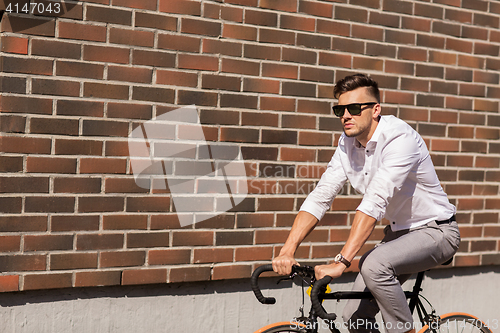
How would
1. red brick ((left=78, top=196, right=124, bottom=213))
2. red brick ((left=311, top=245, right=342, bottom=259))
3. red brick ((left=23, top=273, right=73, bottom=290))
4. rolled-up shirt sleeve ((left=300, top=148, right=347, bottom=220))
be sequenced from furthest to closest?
red brick ((left=311, top=245, right=342, bottom=259))
red brick ((left=78, top=196, right=124, bottom=213))
red brick ((left=23, top=273, right=73, bottom=290))
rolled-up shirt sleeve ((left=300, top=148, right=347, bottom=220))

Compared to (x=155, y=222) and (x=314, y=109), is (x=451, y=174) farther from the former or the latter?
(x=155, y=222)

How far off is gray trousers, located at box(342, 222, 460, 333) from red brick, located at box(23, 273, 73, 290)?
1.95 meters

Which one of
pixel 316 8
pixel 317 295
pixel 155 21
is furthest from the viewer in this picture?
pixel 316 8

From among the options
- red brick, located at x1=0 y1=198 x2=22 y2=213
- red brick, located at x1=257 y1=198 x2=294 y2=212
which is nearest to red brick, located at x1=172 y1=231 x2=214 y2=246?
red brick, located at x1=257 y1=198 x2=294 y2=212

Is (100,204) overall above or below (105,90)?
below

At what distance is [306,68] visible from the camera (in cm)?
396

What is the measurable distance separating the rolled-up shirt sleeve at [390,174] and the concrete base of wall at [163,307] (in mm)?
1592

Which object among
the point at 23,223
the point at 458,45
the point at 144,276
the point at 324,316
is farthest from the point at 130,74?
the point at 458,45

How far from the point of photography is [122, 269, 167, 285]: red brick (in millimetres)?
3525

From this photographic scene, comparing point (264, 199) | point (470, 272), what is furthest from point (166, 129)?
point (470, 272)

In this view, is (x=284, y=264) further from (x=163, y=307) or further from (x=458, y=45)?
(x=458, y=45)

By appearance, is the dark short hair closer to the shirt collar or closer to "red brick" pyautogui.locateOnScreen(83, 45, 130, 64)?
the shirt collar

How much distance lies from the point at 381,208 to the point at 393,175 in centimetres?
20

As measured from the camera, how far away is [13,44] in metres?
3.20
